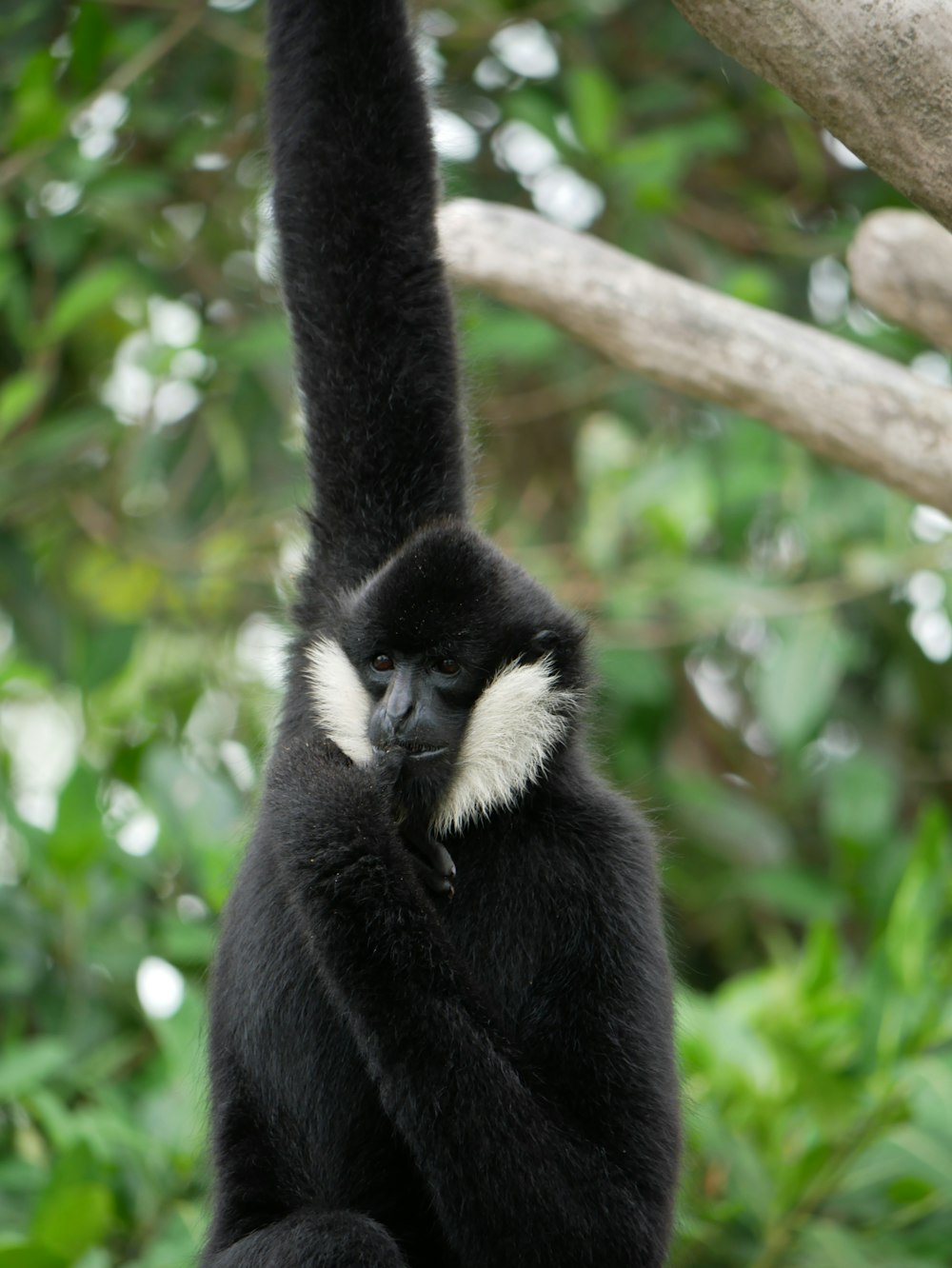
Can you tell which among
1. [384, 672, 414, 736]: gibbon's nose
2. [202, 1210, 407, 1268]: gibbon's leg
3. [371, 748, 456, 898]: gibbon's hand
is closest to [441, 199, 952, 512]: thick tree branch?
[384, 672, 414, 736]: gibbon's nose

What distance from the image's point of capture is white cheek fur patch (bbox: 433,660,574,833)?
304 cm

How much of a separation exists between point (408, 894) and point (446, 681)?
0.44 m

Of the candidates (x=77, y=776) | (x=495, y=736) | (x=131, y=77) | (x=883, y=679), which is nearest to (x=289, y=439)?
(x=131, y=77)

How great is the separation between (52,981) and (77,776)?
0.94 m

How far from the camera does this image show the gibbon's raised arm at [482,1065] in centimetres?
280

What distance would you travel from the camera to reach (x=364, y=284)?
11.6 feet

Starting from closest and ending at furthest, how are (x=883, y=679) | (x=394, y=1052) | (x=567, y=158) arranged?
(x=394, y=1052) < (x=567, y=158) < (x=883, y=679)

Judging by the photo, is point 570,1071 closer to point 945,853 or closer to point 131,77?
point 945,853

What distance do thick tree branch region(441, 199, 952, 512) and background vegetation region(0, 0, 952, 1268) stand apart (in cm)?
60

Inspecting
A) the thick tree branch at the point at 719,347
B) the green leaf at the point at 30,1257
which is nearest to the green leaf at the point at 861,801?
the thick tree branch at the point at 719,347

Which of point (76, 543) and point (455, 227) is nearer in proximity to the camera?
point (455, 227)

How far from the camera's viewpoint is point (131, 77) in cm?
596

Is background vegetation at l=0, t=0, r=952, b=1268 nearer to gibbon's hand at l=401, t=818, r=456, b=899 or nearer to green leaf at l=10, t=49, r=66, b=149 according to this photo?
green leaf at l=10, t=49, r=66, b=149

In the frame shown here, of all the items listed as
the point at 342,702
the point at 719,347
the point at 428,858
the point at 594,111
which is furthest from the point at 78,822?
the point at 594,111
